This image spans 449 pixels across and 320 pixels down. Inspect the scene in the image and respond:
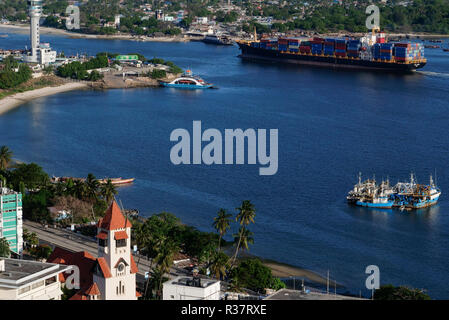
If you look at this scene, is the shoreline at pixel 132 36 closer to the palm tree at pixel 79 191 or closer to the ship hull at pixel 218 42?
the ship hull at pixel 218 42

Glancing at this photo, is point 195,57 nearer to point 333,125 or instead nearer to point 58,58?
point 58,58

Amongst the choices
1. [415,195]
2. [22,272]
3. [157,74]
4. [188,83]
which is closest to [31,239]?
[22,272]

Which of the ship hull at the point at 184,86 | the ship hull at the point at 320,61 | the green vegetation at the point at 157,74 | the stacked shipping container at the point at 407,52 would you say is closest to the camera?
the ship hull at the point at 184,86

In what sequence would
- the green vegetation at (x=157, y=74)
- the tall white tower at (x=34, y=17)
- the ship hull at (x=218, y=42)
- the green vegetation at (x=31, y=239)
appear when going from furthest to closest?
the ship hull at (x=218, y=42) < the tall white tower at (x=34, y=17) < the green vegetation at (x=157, y=74) < the green vegetation at (x=31, y=239)

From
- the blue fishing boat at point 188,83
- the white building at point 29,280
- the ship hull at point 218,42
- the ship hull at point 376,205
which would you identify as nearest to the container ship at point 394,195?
the ship hull at point 376,205

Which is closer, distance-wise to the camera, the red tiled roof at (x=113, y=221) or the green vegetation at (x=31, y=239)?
the red tiled roof at (x=113, y=221)

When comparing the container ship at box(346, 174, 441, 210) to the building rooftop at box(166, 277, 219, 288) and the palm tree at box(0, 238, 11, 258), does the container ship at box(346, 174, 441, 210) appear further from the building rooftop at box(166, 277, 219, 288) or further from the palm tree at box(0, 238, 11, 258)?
the building rooftop at box(166, 277, 219, 288)
